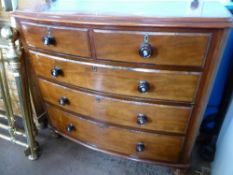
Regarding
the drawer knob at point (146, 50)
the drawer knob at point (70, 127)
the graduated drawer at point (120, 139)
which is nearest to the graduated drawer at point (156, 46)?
the drawer knob at point (146, 50)

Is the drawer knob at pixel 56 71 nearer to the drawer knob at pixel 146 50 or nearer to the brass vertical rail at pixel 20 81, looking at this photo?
the brass vertical rail at pixel 20 81

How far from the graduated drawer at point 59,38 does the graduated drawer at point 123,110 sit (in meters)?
0.24

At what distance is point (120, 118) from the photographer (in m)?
1.10

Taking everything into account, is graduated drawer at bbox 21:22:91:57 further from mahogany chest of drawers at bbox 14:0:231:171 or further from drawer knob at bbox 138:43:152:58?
drawer knob at bbox 138:43:152:58

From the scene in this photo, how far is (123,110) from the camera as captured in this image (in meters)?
1.07

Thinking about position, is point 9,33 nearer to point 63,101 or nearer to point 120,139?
point 63,101

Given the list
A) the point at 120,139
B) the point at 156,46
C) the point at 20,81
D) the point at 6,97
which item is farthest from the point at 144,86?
the point at 6,97

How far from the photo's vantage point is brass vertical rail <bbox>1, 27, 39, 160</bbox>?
1084 mm

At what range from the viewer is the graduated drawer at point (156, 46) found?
2.56 ft

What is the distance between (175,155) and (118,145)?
0.33 m

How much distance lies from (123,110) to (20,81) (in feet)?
2.05

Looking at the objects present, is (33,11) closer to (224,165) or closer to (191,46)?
(191,46)

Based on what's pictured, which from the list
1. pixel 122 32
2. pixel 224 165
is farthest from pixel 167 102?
pixel 224 165

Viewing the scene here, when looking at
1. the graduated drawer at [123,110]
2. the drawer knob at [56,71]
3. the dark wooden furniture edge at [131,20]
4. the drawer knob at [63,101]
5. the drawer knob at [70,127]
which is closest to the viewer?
the dark wooden furniture edge at [131,20]
